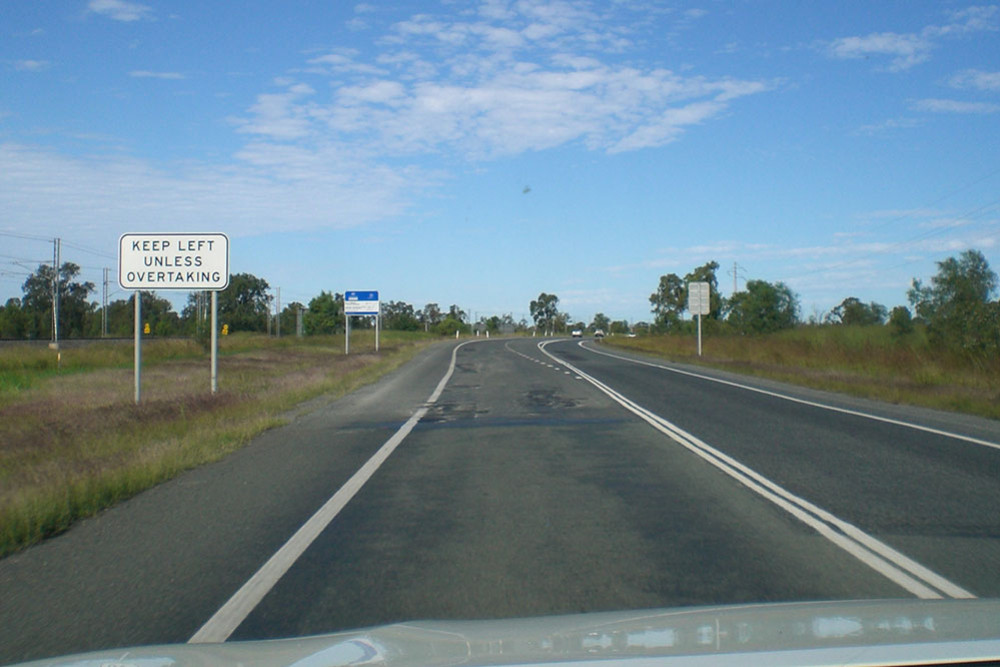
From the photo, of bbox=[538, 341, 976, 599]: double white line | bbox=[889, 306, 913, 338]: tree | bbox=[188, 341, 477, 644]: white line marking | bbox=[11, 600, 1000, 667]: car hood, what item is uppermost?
bbox=[889, 306, 913, 338]: tree

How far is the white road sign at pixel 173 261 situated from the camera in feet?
62.7

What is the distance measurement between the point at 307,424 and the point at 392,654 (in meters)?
13.3

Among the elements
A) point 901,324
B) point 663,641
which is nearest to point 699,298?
point 901,324

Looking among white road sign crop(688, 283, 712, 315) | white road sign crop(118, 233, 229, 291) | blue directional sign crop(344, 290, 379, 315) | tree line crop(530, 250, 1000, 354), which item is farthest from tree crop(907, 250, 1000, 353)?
blue directional sign crop(344, 290, 379, 315)

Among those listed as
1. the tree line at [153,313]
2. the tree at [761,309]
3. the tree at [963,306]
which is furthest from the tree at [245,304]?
the tree at [963,306]

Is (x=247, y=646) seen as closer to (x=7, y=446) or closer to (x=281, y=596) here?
(x=281, y=596)

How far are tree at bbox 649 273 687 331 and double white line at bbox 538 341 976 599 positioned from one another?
342ft

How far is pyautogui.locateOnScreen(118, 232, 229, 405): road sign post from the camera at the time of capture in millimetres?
19094

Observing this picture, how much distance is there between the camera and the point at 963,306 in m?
33.6

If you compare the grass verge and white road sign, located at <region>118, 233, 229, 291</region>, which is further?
white road sign, located at <region>118, 233, 229, 291</region>

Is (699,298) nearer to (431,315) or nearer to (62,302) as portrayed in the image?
(62,302)

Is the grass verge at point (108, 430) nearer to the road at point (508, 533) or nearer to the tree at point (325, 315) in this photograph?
the road at point (508, 533)

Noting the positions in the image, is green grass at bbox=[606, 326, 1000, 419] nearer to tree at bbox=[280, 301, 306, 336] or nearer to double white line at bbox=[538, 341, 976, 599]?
double white line at bbox=[538, 341, 976, 599]

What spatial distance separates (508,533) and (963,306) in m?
31.3
